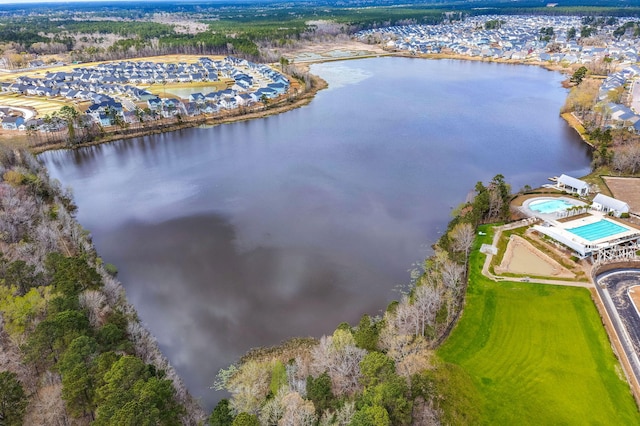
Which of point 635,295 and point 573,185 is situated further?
point 573,185

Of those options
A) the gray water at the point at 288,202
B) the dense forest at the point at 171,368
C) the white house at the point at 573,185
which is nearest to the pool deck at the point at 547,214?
the white house at the point at 573,185

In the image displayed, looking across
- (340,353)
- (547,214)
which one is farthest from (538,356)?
(547,214)

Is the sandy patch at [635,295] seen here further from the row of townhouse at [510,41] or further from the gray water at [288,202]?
the row of townhouse at [510,41]

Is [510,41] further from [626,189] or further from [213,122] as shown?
[626,189]

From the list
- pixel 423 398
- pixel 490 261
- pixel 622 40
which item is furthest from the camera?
pixel 622 40

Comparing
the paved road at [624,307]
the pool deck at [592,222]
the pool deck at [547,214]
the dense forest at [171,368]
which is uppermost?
the dense forest at [171,368]

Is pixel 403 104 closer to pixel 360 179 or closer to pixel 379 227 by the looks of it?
pixel 360 179

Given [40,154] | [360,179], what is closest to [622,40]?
[360,179]
